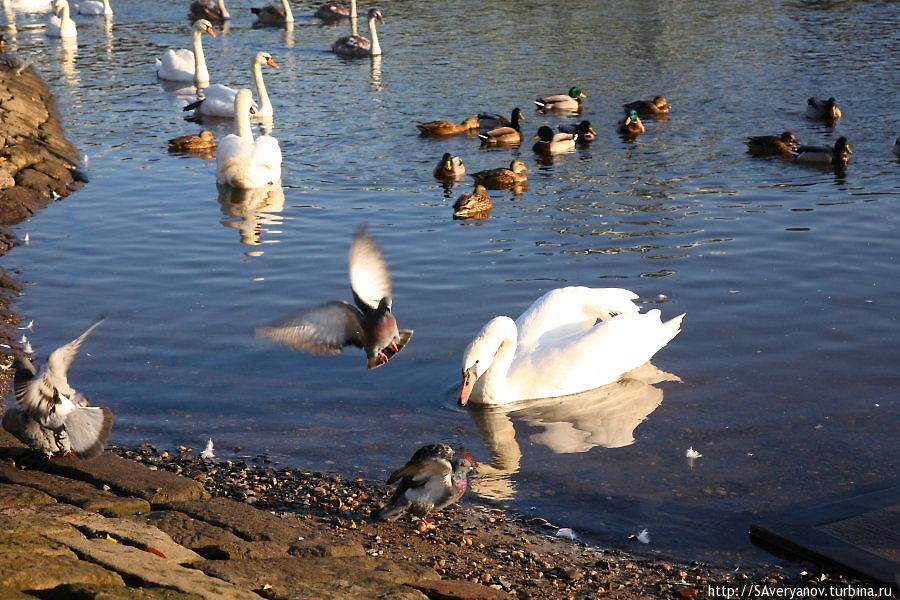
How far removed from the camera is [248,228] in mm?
14930

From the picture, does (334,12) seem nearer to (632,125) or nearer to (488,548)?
(632,125)

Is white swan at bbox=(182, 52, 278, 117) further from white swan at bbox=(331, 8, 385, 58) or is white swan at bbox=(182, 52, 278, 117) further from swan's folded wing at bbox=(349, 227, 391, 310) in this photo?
swan's folded wing at bbox=(349, 227, 391, 310)

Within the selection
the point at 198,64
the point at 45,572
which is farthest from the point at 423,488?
the point at 198,64

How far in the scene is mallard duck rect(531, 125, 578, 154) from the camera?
18.8 meters

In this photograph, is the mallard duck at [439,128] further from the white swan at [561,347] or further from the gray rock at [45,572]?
the gray rock at [45,572]

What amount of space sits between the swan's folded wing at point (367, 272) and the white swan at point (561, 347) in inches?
46.3

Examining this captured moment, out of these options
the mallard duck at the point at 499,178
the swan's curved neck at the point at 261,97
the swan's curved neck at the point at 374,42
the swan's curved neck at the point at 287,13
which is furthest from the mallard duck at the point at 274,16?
the mallard duck at the point at 499,178

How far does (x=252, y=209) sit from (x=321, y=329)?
27.4 ft

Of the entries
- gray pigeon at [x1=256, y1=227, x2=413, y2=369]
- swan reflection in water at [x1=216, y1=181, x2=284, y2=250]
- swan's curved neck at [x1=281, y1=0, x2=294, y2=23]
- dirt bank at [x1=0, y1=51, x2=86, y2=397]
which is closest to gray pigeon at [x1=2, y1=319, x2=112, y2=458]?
gray pigeon at [x1=256, y1=227, x2=413, y2=369]

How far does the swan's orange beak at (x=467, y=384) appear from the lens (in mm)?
8703

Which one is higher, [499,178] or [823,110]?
[823,110]

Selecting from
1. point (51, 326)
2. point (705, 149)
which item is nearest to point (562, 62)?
point (705, 149)

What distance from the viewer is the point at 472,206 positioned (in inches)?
589

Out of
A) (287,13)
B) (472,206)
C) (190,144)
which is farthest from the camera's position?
(287,13)
